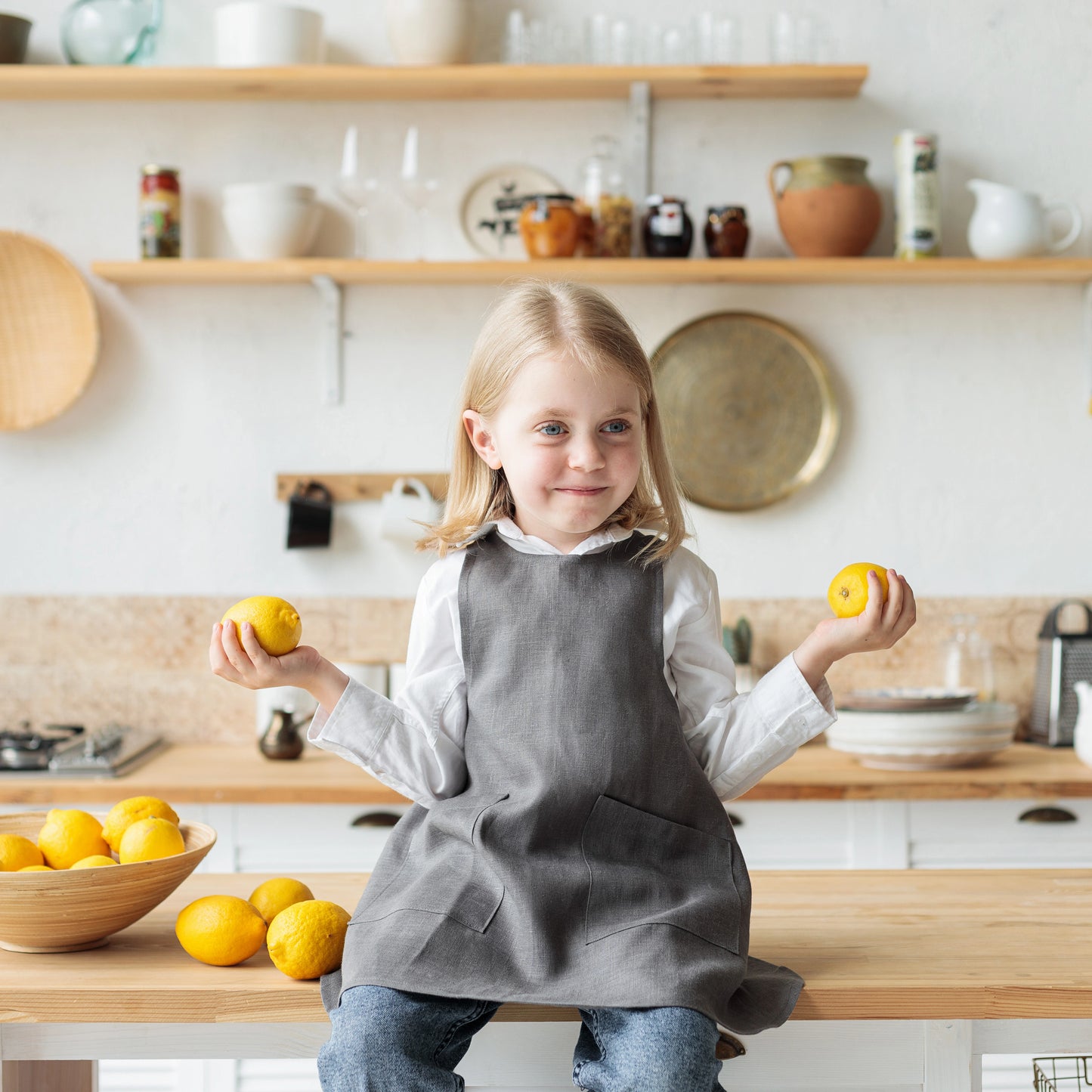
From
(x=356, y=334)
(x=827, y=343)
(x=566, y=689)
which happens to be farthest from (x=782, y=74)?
(x=566, y=689)

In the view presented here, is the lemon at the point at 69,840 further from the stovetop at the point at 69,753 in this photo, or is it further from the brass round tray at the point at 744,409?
the brass round tray at the point at 744,409

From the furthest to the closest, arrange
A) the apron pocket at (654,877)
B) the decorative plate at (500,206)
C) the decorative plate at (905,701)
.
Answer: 1. the decorative plate at (500,206)
2. the decorative plate at (905,701)
3. the apron pocket at (654,877)

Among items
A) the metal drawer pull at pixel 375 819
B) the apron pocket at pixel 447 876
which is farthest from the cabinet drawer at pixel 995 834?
the apron pocket at pixel 447 876

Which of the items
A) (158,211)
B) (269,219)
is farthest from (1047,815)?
(158,211)

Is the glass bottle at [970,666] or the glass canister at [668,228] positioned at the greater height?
the glass canister at [668,228]

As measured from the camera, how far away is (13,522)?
8.32ft

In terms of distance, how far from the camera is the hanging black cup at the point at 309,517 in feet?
8.07

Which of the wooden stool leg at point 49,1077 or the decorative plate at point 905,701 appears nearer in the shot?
the wooden stool leg at point 49,1077

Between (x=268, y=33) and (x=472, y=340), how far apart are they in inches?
27.6

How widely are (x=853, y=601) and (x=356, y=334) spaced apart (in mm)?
1685

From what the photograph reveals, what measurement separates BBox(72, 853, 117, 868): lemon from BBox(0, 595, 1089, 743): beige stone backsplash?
1.45 m

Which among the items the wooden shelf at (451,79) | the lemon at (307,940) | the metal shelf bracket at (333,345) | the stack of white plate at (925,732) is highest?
the wooden shelf at (451,79)

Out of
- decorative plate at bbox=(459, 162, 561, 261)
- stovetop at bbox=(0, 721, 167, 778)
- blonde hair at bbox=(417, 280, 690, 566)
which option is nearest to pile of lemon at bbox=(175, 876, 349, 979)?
blonde hair at bbox=(417, 280, 690, 566)

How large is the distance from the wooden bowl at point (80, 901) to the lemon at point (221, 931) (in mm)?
40
